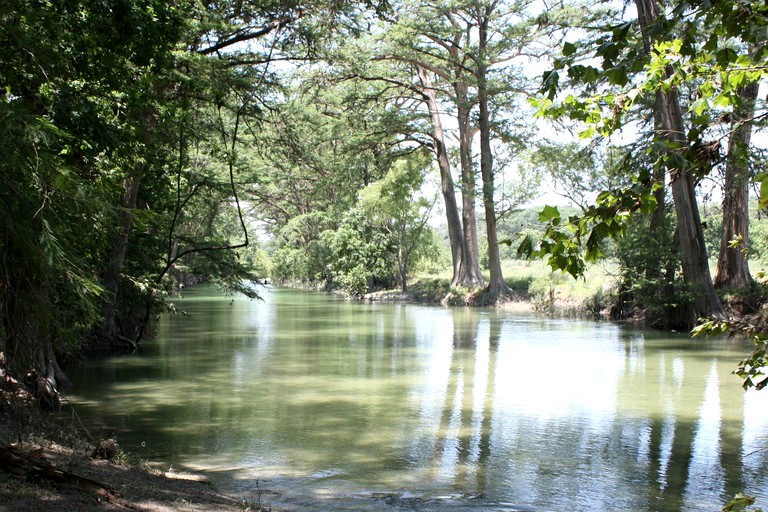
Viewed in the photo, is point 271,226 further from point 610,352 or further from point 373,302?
point 610,352

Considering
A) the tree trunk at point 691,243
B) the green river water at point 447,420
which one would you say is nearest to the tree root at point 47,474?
the green river water at point 447,420

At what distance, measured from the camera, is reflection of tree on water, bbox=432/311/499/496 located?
6637mm

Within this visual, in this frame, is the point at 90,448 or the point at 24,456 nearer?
the point at 24,456

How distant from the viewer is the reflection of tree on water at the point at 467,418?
6637 millimetres

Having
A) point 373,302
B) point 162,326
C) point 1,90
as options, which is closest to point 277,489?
point 1,90

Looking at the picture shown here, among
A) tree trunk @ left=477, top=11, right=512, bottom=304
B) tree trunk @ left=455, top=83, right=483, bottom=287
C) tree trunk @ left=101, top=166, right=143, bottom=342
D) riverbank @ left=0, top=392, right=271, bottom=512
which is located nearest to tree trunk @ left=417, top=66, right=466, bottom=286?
tree trunk @ left=455, top=83, right=483, bottom=287

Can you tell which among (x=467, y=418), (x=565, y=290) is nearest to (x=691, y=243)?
(x=565, y=290)

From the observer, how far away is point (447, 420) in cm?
888

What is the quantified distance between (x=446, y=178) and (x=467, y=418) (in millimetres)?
24958

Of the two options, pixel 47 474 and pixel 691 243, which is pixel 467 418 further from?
pixel 691 243

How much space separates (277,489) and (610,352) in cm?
1070

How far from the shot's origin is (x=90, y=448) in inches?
234

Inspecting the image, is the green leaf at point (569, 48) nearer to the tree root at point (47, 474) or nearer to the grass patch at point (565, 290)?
the tree root at point (47, 474)

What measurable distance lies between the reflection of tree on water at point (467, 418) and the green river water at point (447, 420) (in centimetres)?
3
